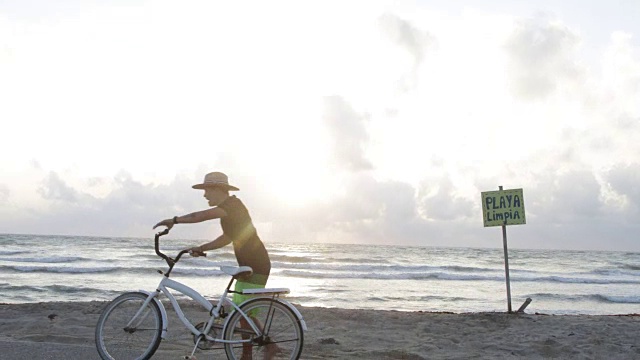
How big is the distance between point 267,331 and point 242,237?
3.07ft

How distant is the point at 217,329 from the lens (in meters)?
5.26

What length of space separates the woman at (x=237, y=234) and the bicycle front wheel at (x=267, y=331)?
0.19 metres

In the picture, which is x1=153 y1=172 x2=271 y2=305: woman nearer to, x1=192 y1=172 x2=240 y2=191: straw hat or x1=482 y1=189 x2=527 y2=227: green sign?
x1=192 y1=172 x2=240 y2=191: straw hat

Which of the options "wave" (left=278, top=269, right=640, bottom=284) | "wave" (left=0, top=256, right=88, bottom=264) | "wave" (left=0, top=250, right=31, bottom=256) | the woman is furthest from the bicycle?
"wave" (left=0, top=250, right=31, bottom=256)

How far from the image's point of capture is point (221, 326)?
5.25 meters

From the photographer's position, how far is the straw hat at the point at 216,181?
5445 millimetres

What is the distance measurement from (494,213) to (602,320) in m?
3.15

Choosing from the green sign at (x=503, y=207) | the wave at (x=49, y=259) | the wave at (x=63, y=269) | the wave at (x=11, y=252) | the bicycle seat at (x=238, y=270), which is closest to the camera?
the bicycle seat at (x=238, y=270)

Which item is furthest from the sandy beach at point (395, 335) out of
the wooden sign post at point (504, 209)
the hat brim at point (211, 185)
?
the hat brim at point (211, 185)

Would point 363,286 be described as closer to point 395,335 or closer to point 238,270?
point 395,335

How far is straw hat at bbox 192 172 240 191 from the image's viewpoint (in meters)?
5.45

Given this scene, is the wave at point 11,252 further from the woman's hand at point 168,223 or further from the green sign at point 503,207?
the woman's hand at point 168,223

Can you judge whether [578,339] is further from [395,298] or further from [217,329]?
[395,298]

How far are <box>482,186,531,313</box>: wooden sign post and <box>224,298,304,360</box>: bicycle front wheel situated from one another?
6847 millimetres
